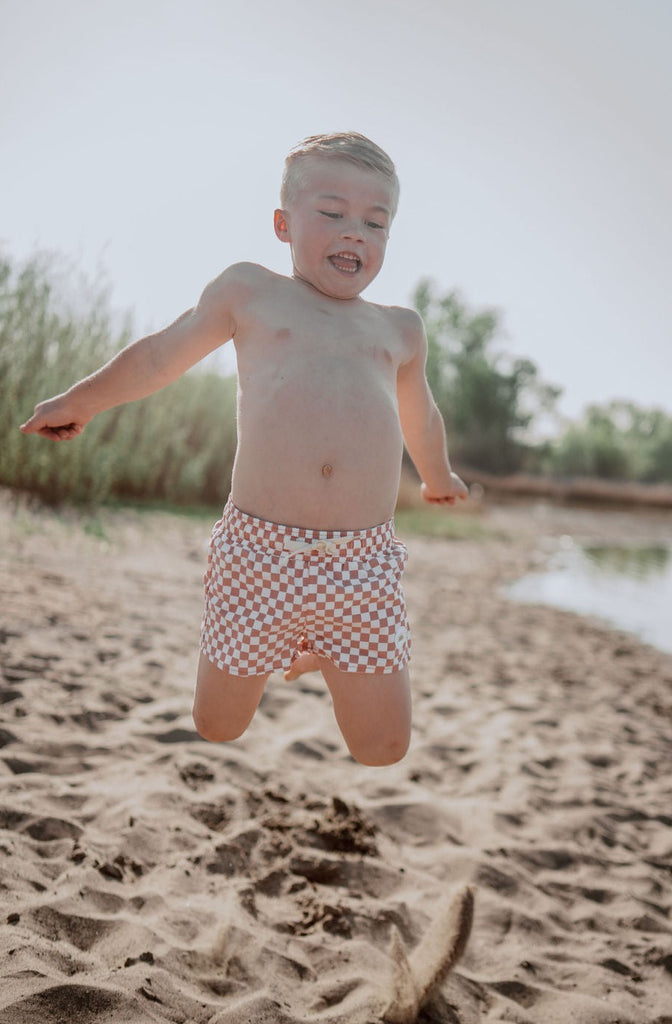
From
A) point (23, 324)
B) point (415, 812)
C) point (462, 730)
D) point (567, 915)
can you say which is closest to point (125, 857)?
point (415, 812)

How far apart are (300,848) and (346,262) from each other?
2021 mm

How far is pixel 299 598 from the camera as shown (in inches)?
82.9

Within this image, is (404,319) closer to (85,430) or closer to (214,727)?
(214,727)

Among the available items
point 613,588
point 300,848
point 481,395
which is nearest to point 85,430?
point 300,848

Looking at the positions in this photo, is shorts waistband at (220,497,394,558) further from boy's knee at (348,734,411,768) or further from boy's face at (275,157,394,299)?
boy's face at (275,157,394,299)

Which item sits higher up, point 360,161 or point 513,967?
point 360,161

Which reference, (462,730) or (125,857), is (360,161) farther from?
(462,730)

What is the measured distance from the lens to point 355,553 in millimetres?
2170

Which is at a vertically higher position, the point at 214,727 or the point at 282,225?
the point at 282,225

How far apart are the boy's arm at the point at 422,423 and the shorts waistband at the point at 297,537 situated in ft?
1.35

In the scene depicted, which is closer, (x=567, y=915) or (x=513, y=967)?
(x=513, y=967)

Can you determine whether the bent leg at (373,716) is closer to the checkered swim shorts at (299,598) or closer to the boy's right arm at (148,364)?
the checkered swim shorts at (299,598)

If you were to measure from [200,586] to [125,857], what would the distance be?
382cm

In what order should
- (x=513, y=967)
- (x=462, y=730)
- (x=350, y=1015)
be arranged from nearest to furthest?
(x=350, y=1015)
(x=513, y=967)
(x=462, y=730)
